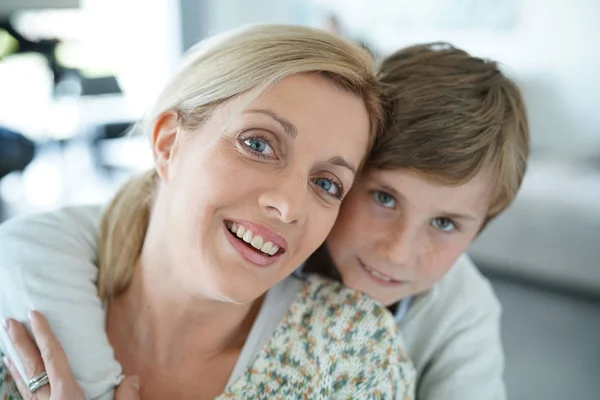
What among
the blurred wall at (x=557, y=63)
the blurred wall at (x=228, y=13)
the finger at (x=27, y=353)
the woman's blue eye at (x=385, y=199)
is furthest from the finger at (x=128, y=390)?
the blurred wall at (x=228, y=13)

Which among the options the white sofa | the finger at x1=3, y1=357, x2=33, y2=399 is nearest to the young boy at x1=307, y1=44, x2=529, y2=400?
the finger at x1=3, y1=357, x2=33, y2=399

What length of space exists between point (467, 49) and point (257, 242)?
1261 mm

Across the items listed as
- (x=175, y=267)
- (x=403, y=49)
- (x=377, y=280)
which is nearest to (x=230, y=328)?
(x=175, y=267)

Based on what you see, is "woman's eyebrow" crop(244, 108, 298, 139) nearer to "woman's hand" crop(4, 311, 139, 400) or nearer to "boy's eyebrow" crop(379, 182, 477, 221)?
"boy's eyebrow" crop(379, 182, 477, 221)

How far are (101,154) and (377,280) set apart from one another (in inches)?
146

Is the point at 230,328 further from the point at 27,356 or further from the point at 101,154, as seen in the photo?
the point at 101,154

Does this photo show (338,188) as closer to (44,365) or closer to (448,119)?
(448,119)

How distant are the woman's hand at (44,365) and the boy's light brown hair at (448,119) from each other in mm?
639

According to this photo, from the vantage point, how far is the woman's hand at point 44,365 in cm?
93

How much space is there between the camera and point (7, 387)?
1020mm

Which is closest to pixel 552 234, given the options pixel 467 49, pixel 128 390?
pixel 467 49

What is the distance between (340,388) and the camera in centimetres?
99

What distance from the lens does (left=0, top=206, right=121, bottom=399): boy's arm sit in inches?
38.7

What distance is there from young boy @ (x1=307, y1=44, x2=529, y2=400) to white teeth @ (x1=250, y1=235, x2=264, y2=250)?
1.02 ft
